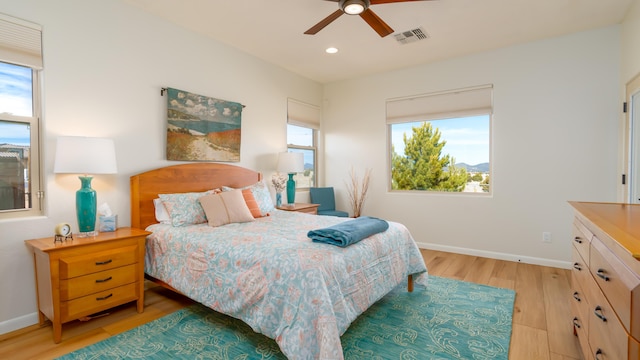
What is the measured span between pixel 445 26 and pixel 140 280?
3.82 meters

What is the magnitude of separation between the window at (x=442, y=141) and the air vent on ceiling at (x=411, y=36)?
1.06 meters

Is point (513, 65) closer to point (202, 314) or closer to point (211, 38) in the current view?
→ point (211, 38)

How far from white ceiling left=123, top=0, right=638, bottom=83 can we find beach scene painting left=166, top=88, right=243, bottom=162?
2.58 ft

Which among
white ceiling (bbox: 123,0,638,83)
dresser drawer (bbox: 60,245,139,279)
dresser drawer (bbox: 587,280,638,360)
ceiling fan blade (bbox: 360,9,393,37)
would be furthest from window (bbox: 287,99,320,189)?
dresser drawer (bbox: 587,280,638,360)

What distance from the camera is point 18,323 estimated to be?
234cm

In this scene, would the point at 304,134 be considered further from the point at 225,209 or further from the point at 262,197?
the point at 225,209

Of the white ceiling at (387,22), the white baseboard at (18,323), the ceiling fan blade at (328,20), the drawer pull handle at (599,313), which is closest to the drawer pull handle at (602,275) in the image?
the drawer pull handle at (599,313)

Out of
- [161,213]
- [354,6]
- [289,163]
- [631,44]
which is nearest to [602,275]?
[354,6]

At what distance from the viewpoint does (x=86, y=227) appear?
2.45m

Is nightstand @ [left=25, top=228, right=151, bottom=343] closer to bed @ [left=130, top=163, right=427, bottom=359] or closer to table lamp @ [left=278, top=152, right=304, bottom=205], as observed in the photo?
bed @ [left=130, top=163, right=427, bottom=359]

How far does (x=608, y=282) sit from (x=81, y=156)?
126 inches

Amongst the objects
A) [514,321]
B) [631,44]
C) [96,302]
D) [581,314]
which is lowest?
[514,321]

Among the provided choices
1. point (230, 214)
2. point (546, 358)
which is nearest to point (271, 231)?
point (230, 214)

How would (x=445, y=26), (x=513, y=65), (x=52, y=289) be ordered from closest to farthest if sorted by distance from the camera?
(x=52, y=289) < (x=445, y=26) < (x=513, y=65)
